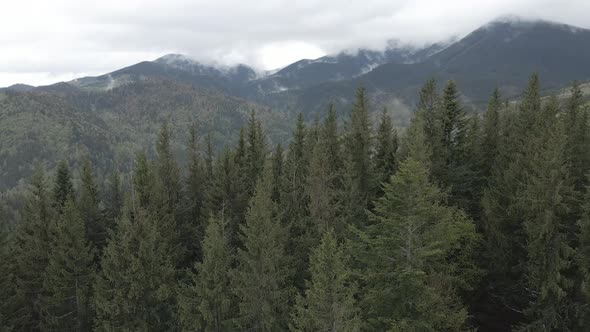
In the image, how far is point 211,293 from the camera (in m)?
30.1

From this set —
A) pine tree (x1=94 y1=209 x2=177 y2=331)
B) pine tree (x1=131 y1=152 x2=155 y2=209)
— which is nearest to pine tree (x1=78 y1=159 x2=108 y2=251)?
pine tree (x1=131 y1=152 x2=155 y2=209)

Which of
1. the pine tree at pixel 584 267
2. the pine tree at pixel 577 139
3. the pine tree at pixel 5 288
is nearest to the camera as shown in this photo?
the pine tree at pixel 584 267

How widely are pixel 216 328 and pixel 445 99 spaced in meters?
27.2

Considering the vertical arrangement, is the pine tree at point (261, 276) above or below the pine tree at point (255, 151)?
below

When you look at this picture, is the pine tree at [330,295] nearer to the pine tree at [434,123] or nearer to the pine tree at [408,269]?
the pine tree at [408,269]

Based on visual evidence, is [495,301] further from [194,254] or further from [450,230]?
[194,254]

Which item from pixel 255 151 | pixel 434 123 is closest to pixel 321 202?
pixel 434 123

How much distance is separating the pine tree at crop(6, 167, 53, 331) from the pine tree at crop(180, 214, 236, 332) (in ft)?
49.8

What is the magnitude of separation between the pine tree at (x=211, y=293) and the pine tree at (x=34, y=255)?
15171mm

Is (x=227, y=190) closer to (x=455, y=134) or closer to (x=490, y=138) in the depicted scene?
(x=455, y=134)

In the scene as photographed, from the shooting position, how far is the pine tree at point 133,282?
106 feet

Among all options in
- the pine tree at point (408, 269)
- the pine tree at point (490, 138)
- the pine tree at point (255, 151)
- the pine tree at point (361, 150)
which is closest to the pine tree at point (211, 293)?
the pine tree at point (361, 150)

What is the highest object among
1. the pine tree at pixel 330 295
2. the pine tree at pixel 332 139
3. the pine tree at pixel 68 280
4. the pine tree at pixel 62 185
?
the pine tree at pixel 332 139

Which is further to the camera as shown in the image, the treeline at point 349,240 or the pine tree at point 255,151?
the pine tree at point 255,151
